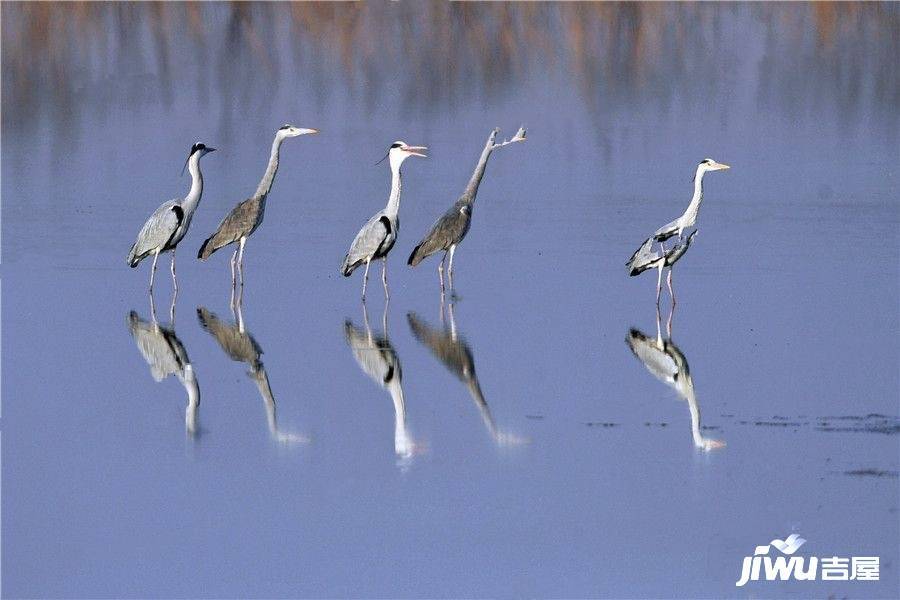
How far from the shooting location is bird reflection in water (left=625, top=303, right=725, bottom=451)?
30.0 ft

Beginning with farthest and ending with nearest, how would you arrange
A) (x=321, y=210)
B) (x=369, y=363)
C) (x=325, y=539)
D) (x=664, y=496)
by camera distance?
(x=321, y=210), (x=369, y=363), (x=664, y=496), (x=325, y=539)

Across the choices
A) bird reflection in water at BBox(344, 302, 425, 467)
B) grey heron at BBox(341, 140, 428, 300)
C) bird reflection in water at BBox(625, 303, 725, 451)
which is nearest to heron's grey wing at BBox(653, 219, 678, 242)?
bird reflection in water at BBox(625, 303, 725, 451)

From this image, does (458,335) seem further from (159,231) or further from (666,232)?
(159,231)

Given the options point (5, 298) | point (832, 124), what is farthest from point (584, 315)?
point (832, 124)

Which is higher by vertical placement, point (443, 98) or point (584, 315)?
point (443, 98)

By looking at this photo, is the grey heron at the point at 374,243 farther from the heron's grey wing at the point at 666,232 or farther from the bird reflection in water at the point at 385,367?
the heron's grey wing at the point at 666,232

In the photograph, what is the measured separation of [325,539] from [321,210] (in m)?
11.7

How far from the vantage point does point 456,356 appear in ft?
37.2

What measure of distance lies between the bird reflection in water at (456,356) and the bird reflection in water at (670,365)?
881 millimetres

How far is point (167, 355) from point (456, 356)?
176cm

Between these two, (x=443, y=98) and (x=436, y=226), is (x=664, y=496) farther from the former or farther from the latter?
(x=443, y=98)

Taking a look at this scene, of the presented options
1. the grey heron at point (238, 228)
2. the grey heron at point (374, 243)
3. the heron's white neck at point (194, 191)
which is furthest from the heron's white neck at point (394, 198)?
the heron's white neck at point (194, 191)

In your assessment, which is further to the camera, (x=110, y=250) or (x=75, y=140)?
(x=75, y=140)

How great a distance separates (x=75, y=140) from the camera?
24.6m
